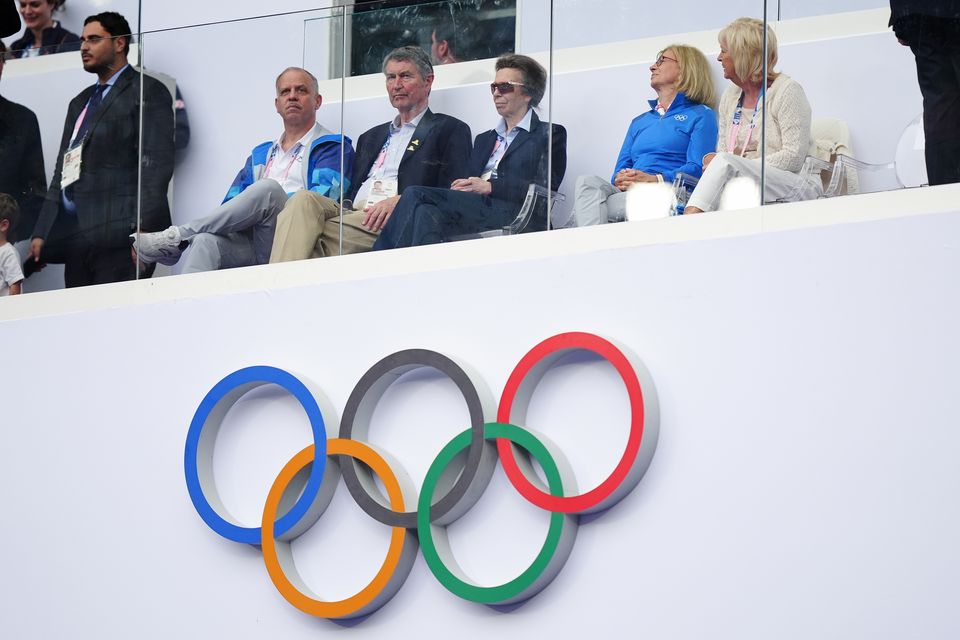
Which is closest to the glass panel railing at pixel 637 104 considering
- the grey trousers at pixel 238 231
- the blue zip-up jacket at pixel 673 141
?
the blue zip-up jacket at pixel 673 141

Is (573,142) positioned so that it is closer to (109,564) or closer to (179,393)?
(179,393)

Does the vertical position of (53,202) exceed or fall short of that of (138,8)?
it falls short

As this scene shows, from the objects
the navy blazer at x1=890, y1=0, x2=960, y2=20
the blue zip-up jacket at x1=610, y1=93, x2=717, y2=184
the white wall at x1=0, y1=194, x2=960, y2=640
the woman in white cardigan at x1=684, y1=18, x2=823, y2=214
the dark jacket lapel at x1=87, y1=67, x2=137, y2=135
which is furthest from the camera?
the dark jacket lapel at x1=87, y1=67, x2=137, y2=135

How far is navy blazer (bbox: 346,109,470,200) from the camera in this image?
224 inches

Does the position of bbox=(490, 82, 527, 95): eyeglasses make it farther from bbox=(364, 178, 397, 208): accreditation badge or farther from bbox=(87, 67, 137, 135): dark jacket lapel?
bbox=(87, 67, 137, 135): dark jacket lapel

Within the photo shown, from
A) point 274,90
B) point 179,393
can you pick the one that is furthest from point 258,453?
point 274,90

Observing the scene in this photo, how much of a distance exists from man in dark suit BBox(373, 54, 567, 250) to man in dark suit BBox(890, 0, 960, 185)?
121 centimetres

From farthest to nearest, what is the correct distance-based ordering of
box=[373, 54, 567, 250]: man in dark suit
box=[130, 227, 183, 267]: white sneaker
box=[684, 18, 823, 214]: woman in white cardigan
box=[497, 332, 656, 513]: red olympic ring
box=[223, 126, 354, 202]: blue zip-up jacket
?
1. box=[130, 227, 183, 267]: white sneaker
2. box=[223, 126, 354, 202]: blue zip-up jacket
3. box=[373, 54, 567, 250]: man in dark suit
4. box=[684, 18, 823, 214]: woman in white cardigan
5. box=[497, 332, 656, 513]: red olympic ring

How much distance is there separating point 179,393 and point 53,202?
0.96 m

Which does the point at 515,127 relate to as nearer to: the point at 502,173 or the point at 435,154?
the point at 502,173

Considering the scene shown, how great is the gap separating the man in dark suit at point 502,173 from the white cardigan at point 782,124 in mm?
630

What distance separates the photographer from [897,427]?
194 inches

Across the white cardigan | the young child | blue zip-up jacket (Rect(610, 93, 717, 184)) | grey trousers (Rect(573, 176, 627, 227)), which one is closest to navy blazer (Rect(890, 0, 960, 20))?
the white cardigan

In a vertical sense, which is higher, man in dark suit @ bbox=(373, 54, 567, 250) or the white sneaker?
man in dark suit @ bbox=(373, 54, 567, 250)
